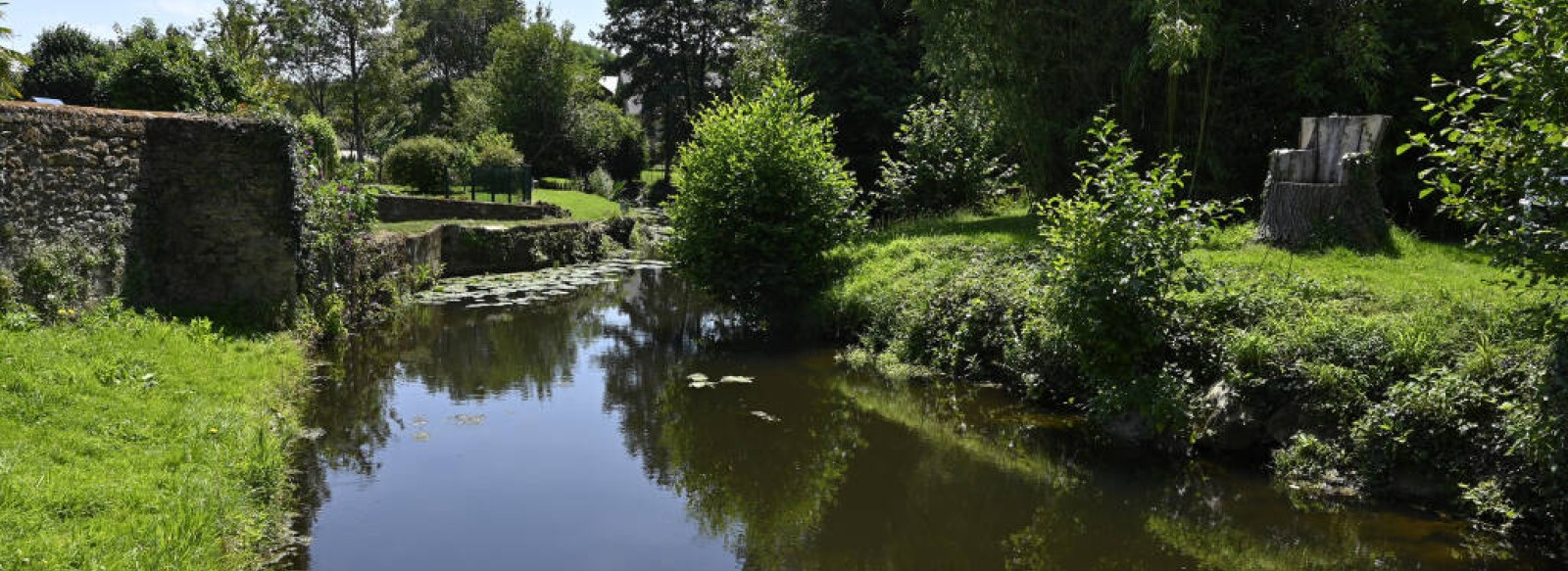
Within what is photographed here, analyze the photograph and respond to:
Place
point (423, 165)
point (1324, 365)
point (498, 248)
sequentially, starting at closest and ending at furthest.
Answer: point (1324, 365), point (498, 248), point (423, 165)

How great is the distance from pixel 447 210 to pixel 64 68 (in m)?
17.5

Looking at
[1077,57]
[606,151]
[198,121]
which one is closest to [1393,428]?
[1077,57]

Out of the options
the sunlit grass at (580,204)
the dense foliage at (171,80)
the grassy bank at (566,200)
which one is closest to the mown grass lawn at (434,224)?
the dense foliage at (171,80)

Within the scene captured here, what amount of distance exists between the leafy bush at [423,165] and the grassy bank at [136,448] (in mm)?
17422

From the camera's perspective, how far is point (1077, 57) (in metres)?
14.5

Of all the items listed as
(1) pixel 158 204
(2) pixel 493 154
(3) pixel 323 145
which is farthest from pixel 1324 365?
(2) pixel 493 154

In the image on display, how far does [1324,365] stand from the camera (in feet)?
22.5

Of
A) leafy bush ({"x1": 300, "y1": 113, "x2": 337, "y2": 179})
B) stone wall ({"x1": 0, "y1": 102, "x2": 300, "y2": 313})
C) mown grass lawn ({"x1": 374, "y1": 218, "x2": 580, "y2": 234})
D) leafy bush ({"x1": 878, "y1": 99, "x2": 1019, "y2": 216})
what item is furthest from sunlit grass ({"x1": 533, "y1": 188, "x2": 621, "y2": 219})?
stone wall ({"x1": 0, "y1": 102, "x2": 300, "y2": 313})

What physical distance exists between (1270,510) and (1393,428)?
2.97ft

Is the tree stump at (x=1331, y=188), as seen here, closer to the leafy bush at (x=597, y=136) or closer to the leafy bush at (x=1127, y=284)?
the leafy bush at (x=1127, y=284)

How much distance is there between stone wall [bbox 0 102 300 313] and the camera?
8.26 meters

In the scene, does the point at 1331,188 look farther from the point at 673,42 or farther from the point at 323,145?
the point at 673,42

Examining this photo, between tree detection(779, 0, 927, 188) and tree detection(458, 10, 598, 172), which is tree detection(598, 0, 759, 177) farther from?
tree detection(779, 0, 927, 188)

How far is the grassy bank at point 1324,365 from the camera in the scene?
5.88 meters
